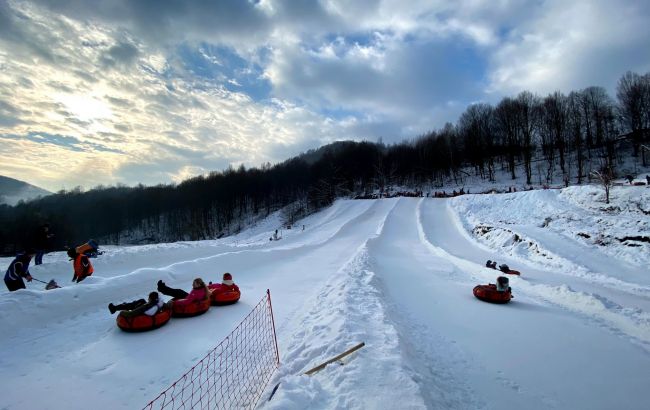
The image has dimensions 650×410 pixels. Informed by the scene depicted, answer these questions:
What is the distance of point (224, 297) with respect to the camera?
8.67 meters

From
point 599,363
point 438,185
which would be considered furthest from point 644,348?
point 438,185

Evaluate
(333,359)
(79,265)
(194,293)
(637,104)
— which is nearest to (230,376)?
(333,359)

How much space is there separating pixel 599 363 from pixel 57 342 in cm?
1033

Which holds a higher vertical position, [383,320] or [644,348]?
[383,320]

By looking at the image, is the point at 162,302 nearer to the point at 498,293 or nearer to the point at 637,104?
the point at 498,293

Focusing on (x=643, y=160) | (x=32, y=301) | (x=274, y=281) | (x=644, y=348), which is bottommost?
(x=644, y=348)

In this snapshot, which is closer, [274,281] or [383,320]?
[383,320]

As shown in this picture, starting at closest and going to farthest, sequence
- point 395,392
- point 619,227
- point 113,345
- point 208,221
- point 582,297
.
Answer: point 395,392 < point 113,345 < point 582,297 < point 619,227 < point 208,221

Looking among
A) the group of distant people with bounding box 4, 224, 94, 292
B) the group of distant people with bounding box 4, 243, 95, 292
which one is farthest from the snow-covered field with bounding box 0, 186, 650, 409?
the group of distant people with bounding box 4, 243, 95, 292

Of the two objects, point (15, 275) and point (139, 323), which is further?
point (15, 275)

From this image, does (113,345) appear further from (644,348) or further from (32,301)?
(644,348)

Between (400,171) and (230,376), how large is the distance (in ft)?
222

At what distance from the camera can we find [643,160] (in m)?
41.2

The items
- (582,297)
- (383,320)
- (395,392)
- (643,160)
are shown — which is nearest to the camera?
(395,392)
